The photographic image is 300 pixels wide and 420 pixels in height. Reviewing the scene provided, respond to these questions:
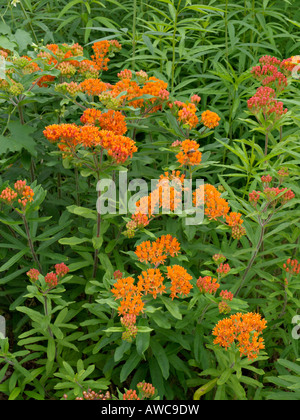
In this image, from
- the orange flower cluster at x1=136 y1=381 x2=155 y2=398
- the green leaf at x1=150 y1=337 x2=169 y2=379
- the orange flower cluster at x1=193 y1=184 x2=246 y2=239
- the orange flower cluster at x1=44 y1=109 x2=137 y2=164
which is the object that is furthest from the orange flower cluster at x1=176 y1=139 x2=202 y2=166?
the orange flower cluster at x1=136 y1=381 x2=155 y2=398

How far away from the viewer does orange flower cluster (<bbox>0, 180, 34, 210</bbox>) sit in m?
2.24

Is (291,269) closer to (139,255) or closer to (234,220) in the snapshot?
(234,220)

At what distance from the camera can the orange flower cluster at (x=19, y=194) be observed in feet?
7.34

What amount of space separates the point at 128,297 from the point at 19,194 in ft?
2.61

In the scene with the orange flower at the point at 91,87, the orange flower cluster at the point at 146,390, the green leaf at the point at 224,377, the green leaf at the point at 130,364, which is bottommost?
the green leaf at the point at 224,377

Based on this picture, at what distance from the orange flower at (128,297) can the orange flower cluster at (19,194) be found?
0.66m

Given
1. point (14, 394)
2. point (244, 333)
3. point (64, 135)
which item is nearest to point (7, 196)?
point (64, 135)

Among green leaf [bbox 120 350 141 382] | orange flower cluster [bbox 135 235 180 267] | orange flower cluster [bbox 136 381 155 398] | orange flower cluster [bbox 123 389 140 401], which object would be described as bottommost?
green leaf [bbox 120 350 141 382]

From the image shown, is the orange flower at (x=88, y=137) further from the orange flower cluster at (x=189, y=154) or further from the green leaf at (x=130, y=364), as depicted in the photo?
the green leaf at (x=130, y=364)

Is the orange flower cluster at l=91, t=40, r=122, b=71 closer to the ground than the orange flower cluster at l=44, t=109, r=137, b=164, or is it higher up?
higher up

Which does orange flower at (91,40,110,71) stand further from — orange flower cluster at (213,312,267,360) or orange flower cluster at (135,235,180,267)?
orange flower cluster at (213,312,267,360)

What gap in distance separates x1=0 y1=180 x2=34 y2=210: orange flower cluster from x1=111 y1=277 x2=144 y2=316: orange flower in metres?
0.66

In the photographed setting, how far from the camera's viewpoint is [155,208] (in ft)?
7.61

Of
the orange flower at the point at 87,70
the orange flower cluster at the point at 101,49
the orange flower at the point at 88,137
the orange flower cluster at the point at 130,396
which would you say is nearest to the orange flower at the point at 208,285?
the orange flower cluster at the point at 130,396
